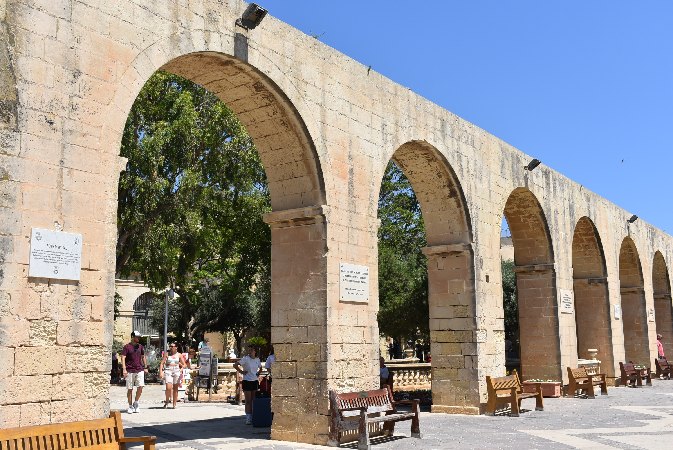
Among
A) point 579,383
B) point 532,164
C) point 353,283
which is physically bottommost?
point 579,383

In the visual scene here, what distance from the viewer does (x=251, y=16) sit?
7324mm

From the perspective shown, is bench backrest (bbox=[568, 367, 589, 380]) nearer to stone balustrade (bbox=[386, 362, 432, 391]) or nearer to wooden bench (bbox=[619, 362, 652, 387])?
wooden bench (bbox=[619, 362, 652, 387])

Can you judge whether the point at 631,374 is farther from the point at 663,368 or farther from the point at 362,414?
the point at 362,414

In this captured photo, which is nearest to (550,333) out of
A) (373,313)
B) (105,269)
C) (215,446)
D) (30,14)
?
(373,313)

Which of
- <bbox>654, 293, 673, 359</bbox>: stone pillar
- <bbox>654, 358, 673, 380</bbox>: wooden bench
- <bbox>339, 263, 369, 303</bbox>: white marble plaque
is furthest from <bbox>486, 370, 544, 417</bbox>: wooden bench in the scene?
<bbox>654, 293, 673, 359</bbox>: stone pillar

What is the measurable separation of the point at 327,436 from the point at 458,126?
5706 millimetres

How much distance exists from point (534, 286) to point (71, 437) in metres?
10.7

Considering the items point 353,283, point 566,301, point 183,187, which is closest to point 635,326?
point 566,301

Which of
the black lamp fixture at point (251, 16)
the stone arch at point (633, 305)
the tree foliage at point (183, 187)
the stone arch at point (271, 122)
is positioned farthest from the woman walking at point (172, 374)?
the stone arch at point (633, 305)

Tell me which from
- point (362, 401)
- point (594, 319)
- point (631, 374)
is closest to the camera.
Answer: point (362, 401)

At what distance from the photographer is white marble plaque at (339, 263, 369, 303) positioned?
319 inches

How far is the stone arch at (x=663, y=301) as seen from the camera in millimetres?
22062

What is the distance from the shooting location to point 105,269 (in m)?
5.70

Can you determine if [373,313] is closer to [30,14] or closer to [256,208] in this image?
[30,14]
